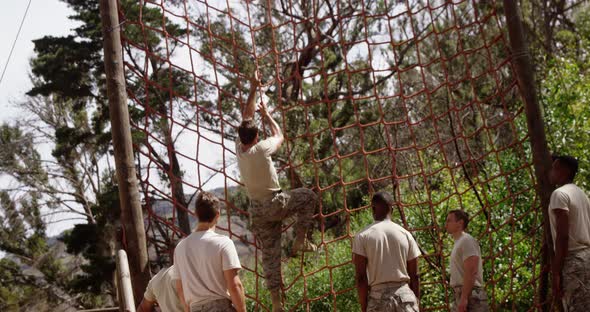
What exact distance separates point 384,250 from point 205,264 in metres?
0.94

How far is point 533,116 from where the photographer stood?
4273 millimetres

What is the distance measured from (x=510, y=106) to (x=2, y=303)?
12.5 metres

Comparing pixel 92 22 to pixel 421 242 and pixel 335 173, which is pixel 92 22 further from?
pixel 421 242

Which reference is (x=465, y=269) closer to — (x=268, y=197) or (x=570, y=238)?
(x=570, y=238)

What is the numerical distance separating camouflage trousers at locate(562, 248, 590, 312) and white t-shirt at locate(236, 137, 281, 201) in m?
1.67

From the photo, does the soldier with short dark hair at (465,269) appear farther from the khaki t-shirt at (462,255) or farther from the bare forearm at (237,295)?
the bare forearm at (237,295)

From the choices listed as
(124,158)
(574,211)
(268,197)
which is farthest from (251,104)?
(574,211)

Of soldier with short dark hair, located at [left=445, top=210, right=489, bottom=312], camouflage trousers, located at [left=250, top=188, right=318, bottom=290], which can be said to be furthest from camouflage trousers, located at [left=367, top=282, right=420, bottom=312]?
camouflage trousers, located at [left=250, top=188, right=318, bottom=290]

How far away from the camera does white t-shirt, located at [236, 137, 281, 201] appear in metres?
4.18

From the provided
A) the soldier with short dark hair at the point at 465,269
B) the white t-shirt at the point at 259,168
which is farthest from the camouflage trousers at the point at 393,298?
the white t-shirt at the point at 259,168

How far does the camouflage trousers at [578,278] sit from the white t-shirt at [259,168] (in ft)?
5.49

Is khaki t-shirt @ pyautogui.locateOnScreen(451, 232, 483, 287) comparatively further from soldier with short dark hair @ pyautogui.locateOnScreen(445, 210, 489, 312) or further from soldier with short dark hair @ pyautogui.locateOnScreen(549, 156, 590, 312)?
soldier with short dark hair @ pyautogui.locateOnScreen(549, 156, 590, 312)

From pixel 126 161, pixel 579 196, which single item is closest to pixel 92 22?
pixel 126 161

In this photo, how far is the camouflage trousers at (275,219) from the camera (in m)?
4.31
